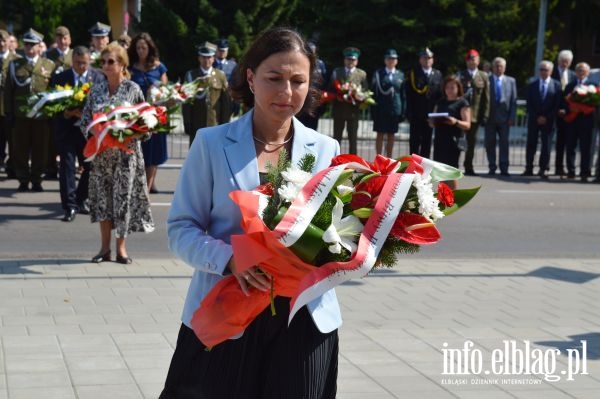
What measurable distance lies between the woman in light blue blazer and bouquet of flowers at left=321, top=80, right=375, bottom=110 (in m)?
15.2

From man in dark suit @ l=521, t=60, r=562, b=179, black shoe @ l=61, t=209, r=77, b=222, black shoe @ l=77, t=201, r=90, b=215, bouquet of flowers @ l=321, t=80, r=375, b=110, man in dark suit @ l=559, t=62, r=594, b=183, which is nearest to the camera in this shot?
black shoe @ l=61, t=209, r=77, b=222

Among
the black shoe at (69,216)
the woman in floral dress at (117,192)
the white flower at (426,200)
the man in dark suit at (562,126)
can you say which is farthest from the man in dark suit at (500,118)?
the white flower at (426,200)

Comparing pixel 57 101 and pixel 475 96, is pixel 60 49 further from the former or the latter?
pixel 475 96

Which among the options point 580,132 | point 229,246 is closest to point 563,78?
point 580,132

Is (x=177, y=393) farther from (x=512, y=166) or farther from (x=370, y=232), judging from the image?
(x=512, y=166)

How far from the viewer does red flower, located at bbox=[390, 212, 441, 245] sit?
3.59 metres

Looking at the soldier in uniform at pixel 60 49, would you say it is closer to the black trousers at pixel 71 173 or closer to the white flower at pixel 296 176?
the black trousers at pixel 71 173

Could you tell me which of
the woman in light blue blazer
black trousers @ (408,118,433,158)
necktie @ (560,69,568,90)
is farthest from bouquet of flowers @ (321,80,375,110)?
the woman in light blue blazer

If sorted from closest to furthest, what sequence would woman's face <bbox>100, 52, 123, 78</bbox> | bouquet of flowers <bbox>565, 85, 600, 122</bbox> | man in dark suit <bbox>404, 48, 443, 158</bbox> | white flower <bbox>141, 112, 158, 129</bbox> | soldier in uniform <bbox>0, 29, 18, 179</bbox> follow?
woman's face <bbox>100, 52, 123, 78</bbox> → white flower <bbox>141, 112, 158, 129</bbox> → soldier in uniform <bbox>0, 29, 18, 179</bbox> → bouquet of flowers <bbox>565, 85, 600, 122</bbox> → man in dark suit <bbox>404, 48, 443, 158</bbox>

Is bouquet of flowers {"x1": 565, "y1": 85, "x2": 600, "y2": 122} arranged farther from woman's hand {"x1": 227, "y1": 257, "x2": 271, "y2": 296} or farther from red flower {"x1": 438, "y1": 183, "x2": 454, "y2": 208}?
woman's hand {"x1": 227, "y1": 257, "x2": 271, "y2": 296}

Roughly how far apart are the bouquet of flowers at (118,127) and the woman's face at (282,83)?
605cm

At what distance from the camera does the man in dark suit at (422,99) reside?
19594mm

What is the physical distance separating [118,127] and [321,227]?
21.3 feet

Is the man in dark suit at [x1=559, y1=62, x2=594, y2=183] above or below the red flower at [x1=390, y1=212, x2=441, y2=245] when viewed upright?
below
